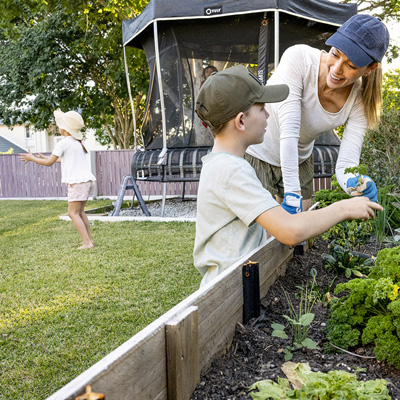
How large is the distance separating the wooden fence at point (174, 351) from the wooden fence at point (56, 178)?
11216 millimetres

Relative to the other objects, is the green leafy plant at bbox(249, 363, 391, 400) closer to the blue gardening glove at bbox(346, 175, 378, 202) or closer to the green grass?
the blue gardening glove at bbox(346, 175, 378, 202)

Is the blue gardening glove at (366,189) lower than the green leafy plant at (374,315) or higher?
higher

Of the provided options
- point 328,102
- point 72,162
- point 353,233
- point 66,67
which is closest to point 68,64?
point 66,67

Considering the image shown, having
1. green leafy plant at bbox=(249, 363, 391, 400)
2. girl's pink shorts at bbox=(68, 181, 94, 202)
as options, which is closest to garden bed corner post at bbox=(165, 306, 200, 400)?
green leafy plant at bbox=(249, 363, 391, 400)

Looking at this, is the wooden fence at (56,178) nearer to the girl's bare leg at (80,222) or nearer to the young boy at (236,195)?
the girl's bare leg at (80,222)

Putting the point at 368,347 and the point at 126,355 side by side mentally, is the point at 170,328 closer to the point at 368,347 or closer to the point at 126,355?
the point at 126,355

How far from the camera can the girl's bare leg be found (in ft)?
17.3

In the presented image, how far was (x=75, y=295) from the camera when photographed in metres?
3.44

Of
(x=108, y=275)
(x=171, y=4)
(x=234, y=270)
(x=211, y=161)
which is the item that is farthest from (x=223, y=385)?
(x=171, y=4)

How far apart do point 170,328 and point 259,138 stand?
99 centimetres

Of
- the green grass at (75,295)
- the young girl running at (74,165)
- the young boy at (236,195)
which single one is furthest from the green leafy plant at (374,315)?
→ the young girl running at (74,165)

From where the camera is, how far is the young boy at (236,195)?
165cm

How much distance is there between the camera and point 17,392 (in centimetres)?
209

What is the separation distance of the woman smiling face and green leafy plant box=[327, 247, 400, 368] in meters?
0.94
